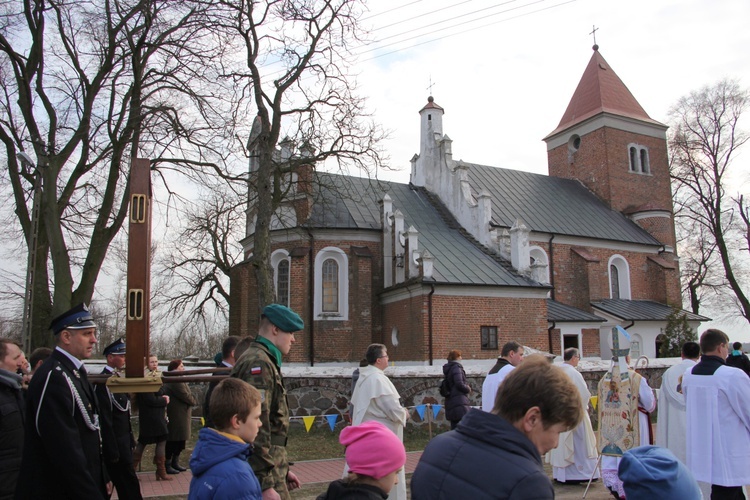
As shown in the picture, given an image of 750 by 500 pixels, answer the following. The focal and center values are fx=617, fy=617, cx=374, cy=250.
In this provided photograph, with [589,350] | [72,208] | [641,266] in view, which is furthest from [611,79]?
[72,208]

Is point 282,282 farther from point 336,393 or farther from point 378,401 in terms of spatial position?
point 378,401

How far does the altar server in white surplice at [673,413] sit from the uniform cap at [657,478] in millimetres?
4689

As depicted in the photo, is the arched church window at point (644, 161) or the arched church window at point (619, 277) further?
the arched church window at point (644, 161)

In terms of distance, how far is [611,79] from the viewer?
35094 millimetres

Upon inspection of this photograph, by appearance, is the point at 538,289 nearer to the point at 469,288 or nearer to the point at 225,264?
the point at 469,288

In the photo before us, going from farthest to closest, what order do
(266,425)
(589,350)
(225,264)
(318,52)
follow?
1. (225,264)
2. (589,350)
3. (318,52)
4. (266,425)

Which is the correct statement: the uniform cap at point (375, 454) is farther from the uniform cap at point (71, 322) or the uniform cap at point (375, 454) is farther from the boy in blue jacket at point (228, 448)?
the uniform cap at point (71, 322)

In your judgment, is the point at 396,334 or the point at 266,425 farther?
the point at 396,334

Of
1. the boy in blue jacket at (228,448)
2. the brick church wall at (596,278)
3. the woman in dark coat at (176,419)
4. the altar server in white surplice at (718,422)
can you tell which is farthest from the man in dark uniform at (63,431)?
the brick church wall at (596,278)

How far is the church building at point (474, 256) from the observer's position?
68.6 ft

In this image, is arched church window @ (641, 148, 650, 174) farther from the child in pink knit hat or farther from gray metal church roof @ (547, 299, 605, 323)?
the child in pink knit hat

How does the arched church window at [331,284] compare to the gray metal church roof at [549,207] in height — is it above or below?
below

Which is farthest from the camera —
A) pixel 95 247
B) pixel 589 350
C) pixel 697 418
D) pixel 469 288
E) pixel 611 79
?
pixel 611 79

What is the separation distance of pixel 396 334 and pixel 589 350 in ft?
26.2
